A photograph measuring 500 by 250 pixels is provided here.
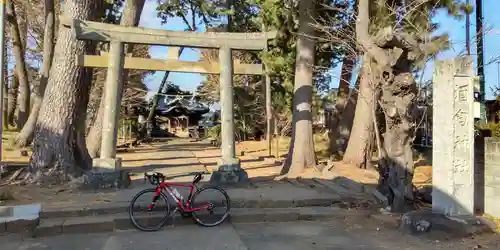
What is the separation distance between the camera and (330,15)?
14.9 meters

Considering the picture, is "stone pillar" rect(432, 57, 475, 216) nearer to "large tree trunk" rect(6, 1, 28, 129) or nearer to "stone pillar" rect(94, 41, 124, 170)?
"stone pillar" rect(94, 41, 124, 170)

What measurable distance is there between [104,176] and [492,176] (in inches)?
299

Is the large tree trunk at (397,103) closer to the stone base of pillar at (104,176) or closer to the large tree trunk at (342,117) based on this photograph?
the stone base of pillar at (104,176)

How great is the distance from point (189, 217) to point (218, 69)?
467cm

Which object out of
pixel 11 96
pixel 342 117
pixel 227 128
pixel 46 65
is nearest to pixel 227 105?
pixel 227 128

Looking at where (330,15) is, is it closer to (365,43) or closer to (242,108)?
(365,43)

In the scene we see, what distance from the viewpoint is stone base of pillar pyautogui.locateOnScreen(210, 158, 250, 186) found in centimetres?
1043

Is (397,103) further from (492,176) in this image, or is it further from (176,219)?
(176,219)

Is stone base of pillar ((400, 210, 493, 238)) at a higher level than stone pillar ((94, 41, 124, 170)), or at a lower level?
lower

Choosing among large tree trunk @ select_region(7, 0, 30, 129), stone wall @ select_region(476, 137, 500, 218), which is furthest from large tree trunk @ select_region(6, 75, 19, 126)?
stone wall @ select_region(476, 137, 500, 218)

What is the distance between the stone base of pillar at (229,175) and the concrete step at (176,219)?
84.0 inches

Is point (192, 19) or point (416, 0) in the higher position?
point (192, 19)

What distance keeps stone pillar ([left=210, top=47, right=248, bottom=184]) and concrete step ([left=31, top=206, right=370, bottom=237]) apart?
7.61 feet

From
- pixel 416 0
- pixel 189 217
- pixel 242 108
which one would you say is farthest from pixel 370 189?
pixel 242 108
